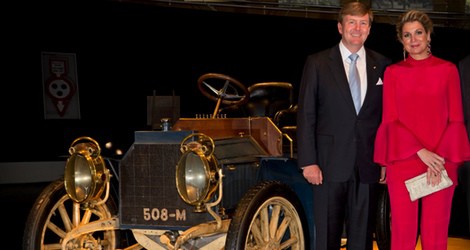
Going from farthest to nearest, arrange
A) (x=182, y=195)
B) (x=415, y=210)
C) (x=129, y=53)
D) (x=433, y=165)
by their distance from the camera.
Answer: (x=129, y=53), (x=182, y=195), (x=415, y=210), (x=433, y=165)

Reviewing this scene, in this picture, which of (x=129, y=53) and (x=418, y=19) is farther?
(x=129, y=53)

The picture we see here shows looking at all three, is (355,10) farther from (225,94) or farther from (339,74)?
(225,94)

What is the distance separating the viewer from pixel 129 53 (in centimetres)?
873

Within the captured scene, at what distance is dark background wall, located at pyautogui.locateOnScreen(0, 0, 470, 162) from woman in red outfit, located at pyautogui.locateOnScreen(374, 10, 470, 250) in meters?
5.26

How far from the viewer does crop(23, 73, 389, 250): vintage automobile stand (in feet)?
9.66

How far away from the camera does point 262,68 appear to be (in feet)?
29.0

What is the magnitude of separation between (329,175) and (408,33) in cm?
69

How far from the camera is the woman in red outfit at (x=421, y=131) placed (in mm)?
2721

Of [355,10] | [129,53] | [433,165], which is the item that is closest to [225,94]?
[355,10]

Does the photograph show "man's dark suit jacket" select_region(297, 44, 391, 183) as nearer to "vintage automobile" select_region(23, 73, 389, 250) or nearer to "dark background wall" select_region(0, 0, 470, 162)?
"vintage automobile" select_region(23, 73, 389, 250)

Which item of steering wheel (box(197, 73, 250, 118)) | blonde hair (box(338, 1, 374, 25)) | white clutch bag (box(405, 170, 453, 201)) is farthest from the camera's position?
steering wheel (box(197, 73, 250, 118))

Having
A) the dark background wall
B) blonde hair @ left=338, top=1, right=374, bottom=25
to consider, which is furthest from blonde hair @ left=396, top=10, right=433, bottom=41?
the dark background wall

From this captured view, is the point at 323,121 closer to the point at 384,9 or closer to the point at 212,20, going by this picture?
the point at 384,9

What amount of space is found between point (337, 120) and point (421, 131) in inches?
14.4
